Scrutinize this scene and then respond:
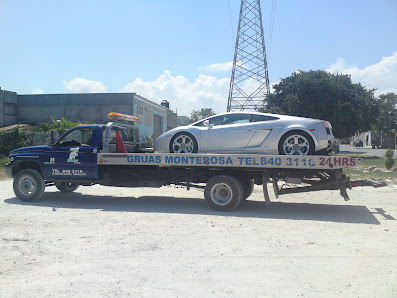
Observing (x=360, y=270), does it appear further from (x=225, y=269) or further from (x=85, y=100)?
(x=85, y=100)

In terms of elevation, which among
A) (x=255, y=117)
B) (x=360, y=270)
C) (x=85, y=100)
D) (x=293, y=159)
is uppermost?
(x=85, y=100)

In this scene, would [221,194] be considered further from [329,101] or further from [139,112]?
[329,101]

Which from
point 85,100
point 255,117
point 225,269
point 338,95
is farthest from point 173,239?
point 338,95

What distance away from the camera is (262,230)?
6.86 metres

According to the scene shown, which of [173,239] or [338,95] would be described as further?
[338,95]

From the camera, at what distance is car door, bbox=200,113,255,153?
858cm

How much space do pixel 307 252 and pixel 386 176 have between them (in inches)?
476

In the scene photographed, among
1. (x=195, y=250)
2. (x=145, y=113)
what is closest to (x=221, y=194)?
(x=195, y=250)

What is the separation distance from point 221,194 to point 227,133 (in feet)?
4.89

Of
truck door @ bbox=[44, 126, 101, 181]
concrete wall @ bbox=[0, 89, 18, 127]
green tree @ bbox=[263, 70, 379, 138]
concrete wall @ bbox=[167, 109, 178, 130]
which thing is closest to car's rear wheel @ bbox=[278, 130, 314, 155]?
truck door @ bbox=[44, 126, 101, 181]

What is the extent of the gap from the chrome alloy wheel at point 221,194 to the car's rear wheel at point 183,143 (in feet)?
3.55

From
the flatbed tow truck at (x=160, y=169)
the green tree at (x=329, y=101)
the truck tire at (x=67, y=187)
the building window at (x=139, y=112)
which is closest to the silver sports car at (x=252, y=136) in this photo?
the flatbed tow truck at (x=160, y=169)

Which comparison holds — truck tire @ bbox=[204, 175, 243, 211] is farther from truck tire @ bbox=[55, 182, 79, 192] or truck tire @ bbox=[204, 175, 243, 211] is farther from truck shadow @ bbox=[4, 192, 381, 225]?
truck tire @ bbox=[55, 182, 79, 192]

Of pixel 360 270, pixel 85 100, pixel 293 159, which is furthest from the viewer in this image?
pixel 85 100
